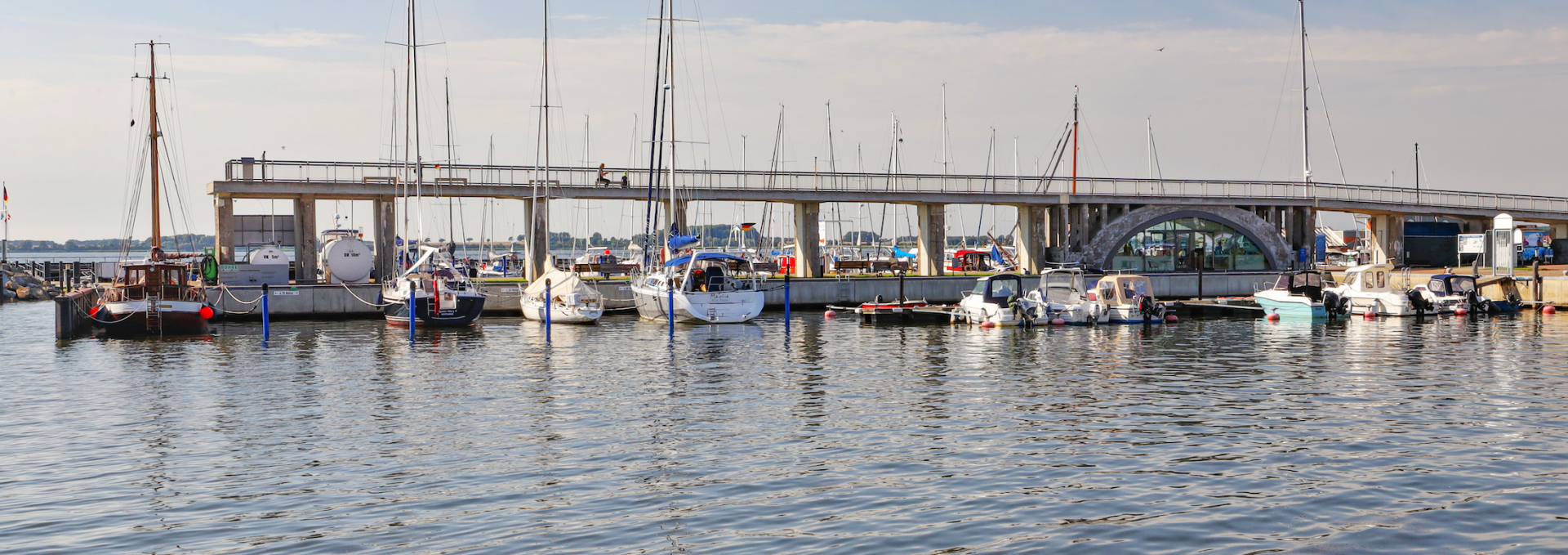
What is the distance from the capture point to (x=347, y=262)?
5966cm

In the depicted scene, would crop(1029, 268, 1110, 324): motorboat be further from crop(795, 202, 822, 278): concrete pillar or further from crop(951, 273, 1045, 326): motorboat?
crop(795, 202, 822, 278): concrete pillar

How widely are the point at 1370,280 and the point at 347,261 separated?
152ft

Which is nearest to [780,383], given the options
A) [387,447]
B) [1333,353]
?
[387,447]

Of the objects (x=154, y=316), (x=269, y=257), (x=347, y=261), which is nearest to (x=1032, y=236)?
(x=347, y=261)

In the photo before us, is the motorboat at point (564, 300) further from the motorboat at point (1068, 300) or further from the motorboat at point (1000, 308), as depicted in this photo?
the motorboat at point (1068, 300)

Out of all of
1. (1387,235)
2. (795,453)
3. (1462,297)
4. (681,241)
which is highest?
(1387,235)

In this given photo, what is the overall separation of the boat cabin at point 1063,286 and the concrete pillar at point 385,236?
99.4 ft

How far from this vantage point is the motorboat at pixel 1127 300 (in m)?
48.6

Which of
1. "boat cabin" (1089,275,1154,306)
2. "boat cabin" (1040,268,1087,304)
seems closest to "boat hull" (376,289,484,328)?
"boat cabin" (1040,268,1087,304)

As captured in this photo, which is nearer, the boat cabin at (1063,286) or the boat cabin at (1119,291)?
the boat cabin at (1119,291)

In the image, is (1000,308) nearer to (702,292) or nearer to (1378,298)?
(702,292)

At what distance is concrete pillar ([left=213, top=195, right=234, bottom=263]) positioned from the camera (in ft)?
188

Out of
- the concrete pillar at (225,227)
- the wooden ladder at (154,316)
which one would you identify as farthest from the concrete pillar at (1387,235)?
the wooden ladder at (154,316)

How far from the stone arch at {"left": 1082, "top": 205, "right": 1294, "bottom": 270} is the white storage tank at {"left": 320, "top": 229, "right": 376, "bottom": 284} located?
39.2 meters
